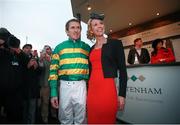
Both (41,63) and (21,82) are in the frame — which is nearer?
(21,82)

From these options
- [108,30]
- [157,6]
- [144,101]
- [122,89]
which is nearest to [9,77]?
[122,89]

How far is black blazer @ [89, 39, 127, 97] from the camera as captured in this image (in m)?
2.55

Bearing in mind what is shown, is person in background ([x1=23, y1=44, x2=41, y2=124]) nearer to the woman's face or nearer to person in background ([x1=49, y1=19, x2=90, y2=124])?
person in background ([x1=49, y1=19, x2=90, y2=124])

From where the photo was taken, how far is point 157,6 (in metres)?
9.30

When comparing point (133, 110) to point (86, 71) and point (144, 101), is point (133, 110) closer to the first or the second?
point (144, 101)

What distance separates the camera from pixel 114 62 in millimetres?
2617

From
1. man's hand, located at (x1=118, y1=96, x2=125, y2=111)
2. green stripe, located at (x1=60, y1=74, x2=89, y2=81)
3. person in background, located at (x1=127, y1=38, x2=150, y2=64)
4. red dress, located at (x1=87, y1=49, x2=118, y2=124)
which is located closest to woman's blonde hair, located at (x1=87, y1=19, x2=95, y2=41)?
red dress, located at (x1=87, y1=49, x2=118, y2=124)

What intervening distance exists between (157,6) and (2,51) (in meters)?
6.71

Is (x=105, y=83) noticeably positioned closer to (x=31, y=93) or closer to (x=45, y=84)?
(x=31, y=93)

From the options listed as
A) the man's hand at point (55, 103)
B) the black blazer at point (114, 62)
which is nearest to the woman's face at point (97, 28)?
the black blazer at point (114, 62)

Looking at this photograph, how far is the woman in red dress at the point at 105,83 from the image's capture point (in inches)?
98.3

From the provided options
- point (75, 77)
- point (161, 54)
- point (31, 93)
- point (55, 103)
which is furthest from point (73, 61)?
point (161, 54)

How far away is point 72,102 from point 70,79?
0.79ft

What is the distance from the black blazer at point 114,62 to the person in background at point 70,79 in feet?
0.97
